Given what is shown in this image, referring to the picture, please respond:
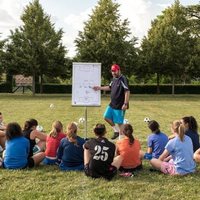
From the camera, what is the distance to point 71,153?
7863 millimetres

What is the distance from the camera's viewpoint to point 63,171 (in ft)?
25.7

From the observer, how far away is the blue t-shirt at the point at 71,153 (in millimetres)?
7867

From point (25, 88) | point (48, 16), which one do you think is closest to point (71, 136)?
point (48, 16)

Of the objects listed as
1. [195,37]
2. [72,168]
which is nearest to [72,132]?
[72,168]

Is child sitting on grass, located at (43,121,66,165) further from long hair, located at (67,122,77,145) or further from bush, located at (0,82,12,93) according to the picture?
bush, located at (0,82,12,93)

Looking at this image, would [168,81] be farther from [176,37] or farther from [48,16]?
[48,16]

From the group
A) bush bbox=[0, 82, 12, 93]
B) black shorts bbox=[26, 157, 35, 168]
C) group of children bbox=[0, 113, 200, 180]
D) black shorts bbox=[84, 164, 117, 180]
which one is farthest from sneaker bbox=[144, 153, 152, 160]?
bush bbox=[0, 82, 12, 93]

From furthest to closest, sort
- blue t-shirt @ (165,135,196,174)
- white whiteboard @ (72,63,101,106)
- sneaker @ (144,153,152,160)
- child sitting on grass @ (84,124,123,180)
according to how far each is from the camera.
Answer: white whiteboard @ (72,63,101,106) < sneaker @ (144,153,152,160) < blue t-shirt @ (165,135,196,174) < child sitting on grass @ (84,124,123,180)

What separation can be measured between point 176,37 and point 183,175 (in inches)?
1566

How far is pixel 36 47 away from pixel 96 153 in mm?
37121

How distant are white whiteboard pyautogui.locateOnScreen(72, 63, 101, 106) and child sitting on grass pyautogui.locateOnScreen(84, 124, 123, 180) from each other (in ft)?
11.3

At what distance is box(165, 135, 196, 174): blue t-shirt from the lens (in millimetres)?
7543

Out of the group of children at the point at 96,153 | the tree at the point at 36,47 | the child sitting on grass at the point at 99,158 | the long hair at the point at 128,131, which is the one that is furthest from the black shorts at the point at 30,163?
the tree at the point at 36,47

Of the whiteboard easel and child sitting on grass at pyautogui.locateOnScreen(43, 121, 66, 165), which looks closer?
child sitting on grass at pyautogui.locateOnScreen(43, 121, 66, 165)
